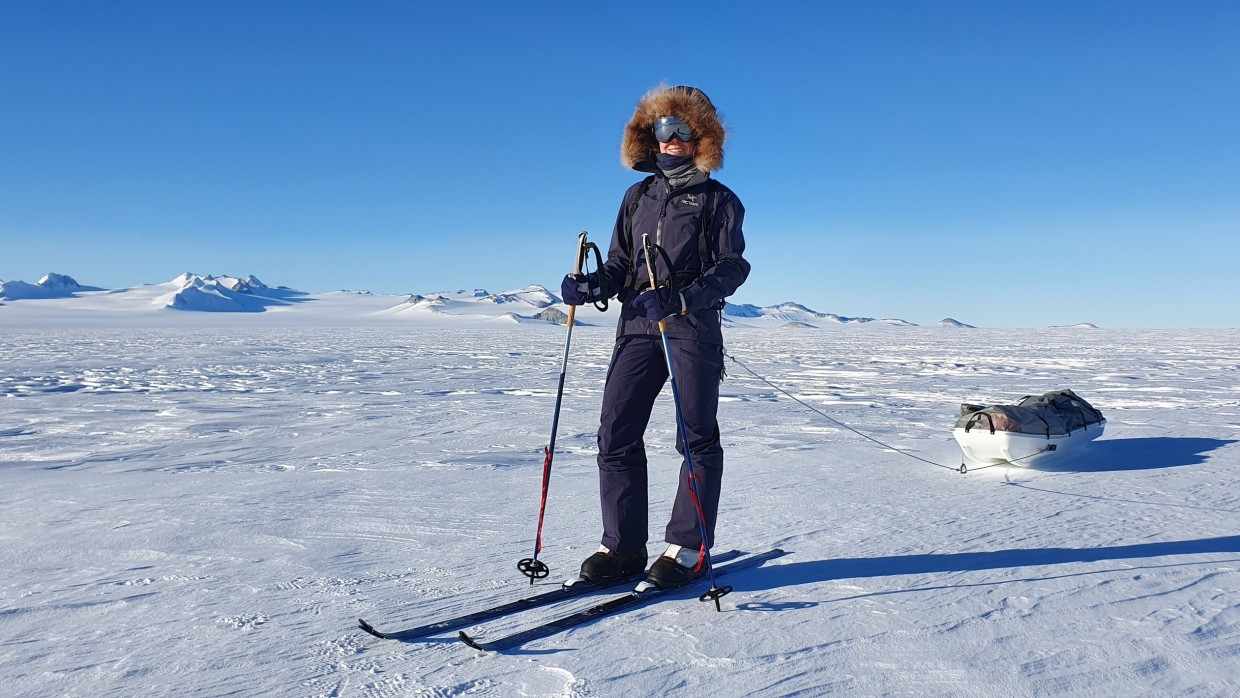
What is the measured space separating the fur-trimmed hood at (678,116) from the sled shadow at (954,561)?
1.42 m

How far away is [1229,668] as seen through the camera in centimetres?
192

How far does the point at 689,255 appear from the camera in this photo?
2.71 m

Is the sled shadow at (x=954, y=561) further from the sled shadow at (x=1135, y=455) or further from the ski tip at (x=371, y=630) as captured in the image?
the sled shadow at (x=1135, y=455)

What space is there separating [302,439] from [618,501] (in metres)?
4.36

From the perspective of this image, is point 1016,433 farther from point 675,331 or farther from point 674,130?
point 674,130

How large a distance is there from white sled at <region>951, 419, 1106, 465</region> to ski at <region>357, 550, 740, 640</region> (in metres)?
2.95

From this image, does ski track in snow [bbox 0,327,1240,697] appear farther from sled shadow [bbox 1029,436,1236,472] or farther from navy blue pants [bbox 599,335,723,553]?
navy blue pants [bbox 599,335,723,553]

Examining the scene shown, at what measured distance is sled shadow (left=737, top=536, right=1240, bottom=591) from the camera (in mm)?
2717

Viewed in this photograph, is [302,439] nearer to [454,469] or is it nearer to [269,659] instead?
[454,469]

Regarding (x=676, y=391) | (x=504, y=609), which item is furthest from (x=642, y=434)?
(x=504, y=609)

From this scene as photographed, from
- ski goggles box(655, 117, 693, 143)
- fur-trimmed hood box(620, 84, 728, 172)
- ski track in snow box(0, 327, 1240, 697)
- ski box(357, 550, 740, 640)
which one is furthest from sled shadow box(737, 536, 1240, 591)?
ski goggles box(655, 117, 693, 143)

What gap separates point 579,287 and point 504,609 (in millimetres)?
1063

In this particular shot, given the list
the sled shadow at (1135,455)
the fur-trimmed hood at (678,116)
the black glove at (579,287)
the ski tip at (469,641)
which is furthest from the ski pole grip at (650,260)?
the sled shadow at (1135,455)

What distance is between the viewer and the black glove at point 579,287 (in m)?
2.68
